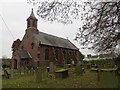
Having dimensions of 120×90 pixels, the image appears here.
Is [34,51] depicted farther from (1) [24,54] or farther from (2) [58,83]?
(2) [58,83]

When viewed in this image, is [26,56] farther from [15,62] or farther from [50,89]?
[50,89]

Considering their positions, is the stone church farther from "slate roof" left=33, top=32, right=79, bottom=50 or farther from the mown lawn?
the mown lawn

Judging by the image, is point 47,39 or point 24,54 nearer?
point 24,54

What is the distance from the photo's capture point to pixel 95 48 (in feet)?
29.1

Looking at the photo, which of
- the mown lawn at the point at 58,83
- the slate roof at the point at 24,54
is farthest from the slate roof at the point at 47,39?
the mown lawn at the point at 58,83

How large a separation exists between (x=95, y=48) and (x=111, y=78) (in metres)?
4.09

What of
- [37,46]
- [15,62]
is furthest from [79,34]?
[15,62]

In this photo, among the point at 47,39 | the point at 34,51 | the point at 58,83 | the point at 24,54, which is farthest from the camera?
the point at 47,39

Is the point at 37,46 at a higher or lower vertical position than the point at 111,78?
higher

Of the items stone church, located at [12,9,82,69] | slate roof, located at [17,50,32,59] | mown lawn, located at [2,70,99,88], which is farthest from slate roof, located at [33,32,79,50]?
mown lawn, located at [2,70,99,88]

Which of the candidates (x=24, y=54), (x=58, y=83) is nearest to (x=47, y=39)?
(x=24, y=54)

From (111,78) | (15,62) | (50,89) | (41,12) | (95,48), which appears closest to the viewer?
(111,78)

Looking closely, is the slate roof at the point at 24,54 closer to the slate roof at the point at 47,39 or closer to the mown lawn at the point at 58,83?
the slate roof at the point at 47,39

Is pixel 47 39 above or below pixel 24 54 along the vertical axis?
above
